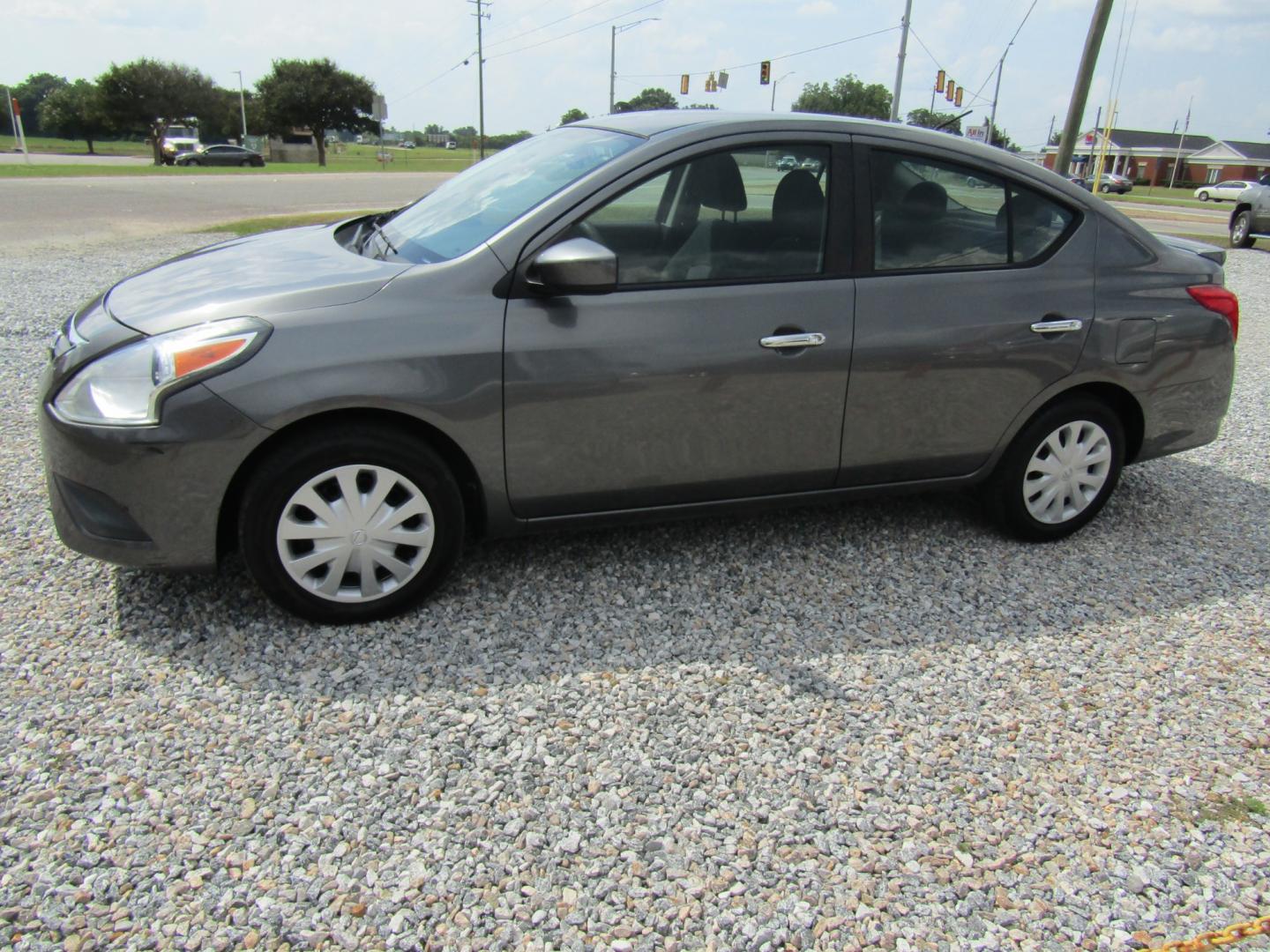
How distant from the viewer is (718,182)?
3.52 meters

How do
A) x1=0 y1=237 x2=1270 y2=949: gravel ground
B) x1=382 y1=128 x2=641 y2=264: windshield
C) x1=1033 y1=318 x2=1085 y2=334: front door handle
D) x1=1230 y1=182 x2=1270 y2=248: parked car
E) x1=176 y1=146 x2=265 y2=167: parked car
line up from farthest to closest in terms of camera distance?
1. x1=176 y1=146 x2=265 y2=167: parked car
2. x1=1230 y1=182 x2=1270 y2=248: parked car
3. x1=1033 y1=318 x2=1085 y2=334: front door handle
4. x1=382 y1=128 x2=641 y2=264: windshield
5. x1=0 y1=237 x2=1270 y2=949: gravel ground

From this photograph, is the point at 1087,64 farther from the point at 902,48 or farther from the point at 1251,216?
the point at 902,48

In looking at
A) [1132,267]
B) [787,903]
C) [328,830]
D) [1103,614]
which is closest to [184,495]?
[328,830]

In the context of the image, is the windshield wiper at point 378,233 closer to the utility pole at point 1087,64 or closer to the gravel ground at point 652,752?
the gravel ground at point 652,752

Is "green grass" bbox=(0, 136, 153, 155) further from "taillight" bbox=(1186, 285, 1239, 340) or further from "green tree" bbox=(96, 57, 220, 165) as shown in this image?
"taillight" bbox=(1186, 285, 1239, 340)

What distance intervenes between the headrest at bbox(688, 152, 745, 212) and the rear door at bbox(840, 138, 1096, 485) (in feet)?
1.67

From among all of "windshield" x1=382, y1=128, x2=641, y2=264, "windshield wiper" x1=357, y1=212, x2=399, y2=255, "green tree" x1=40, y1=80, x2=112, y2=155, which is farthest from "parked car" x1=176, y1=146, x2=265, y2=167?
"windshield" x1=382, y1=128, x2=641, y2=264

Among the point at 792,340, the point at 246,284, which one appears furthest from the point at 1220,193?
the point at 246,284

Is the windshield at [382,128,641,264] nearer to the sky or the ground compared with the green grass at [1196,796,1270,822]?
nearer to the sky

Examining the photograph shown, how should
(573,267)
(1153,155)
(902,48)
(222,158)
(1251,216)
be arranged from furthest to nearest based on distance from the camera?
(1153,155), (222,158), (902,48), (1251,216), (573,267)

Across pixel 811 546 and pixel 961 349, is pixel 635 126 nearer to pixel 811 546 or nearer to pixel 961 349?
pixel 961 349

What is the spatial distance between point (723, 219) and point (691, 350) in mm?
534

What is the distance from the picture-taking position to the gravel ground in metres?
2.23

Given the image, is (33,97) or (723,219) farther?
→ (33,97)
